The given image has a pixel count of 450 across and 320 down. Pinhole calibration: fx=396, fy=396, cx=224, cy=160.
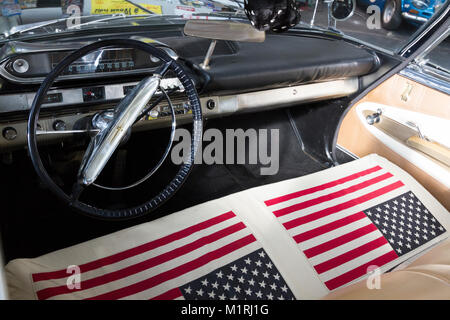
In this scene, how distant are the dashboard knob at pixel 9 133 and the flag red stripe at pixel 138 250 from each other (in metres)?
0.54

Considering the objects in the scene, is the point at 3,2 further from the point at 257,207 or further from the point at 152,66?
the point at 257,207

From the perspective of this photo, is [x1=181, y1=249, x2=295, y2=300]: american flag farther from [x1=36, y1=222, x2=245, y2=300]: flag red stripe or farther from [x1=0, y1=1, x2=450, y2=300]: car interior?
[x1=36, y1=222, x2=245, y2=300]: flag red stripe

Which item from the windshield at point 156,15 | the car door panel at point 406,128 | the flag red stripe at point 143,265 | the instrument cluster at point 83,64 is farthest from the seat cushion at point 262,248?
the windshield at point 156,15

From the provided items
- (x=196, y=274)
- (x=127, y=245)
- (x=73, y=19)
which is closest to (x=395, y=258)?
(x=196, y=274)

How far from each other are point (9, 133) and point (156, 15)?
950 millimetres

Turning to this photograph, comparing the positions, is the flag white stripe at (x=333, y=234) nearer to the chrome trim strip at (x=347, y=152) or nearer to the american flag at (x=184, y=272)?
the american flag at (x=184, y=272)

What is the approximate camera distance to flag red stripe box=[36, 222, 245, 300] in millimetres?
1396

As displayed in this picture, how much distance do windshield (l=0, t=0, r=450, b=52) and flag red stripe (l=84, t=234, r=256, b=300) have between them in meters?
1.08

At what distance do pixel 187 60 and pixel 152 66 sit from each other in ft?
0.64

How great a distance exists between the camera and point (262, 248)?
5.63 ft

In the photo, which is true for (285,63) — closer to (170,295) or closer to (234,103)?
(234,103)

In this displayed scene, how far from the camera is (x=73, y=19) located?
70.2 inches

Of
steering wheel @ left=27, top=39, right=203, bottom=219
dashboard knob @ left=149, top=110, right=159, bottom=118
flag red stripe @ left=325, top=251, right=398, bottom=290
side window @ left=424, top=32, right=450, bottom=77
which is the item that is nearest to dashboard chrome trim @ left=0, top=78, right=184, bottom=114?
dashboard knob @ left=149, top=110, right=159, bottom=118
